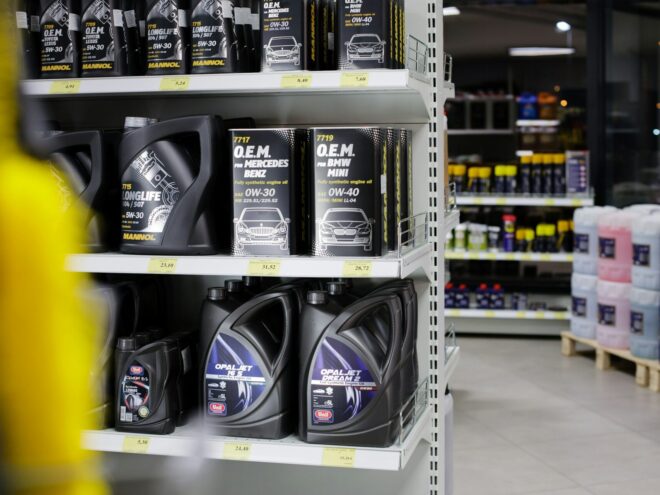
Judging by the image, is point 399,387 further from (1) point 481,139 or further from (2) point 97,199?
(1) point 481,139

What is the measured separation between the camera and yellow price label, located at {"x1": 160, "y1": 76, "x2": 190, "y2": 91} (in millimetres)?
2469

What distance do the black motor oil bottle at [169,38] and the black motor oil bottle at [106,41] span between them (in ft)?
0.33

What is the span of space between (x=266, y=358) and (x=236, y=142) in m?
0.58

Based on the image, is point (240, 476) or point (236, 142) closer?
point (236, 142)

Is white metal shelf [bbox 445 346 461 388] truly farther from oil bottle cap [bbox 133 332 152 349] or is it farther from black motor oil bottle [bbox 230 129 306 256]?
oil bottle cap [bbox 133 332 152 349]

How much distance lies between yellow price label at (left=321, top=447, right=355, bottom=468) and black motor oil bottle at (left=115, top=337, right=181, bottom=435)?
0.46m

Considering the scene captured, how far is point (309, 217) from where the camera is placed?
248 cm

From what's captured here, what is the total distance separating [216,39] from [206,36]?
3cm

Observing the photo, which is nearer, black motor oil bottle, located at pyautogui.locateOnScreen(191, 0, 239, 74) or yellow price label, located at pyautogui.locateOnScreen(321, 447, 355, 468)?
yellow price label, located at pyautogui.locateOnScreen(321, 447, 355, 468)

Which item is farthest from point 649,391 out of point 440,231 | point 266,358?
point 266,358

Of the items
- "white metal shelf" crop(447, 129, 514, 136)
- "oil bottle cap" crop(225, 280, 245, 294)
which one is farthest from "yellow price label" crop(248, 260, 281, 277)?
"white metal shelf" crop(447, 129, 514, 136)

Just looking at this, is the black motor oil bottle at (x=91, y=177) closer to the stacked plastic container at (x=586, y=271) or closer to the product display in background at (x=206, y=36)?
the product display in background at (x=206, y=36)

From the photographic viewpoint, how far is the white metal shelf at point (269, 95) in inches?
93.0

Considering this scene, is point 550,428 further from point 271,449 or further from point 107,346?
point 107,346
